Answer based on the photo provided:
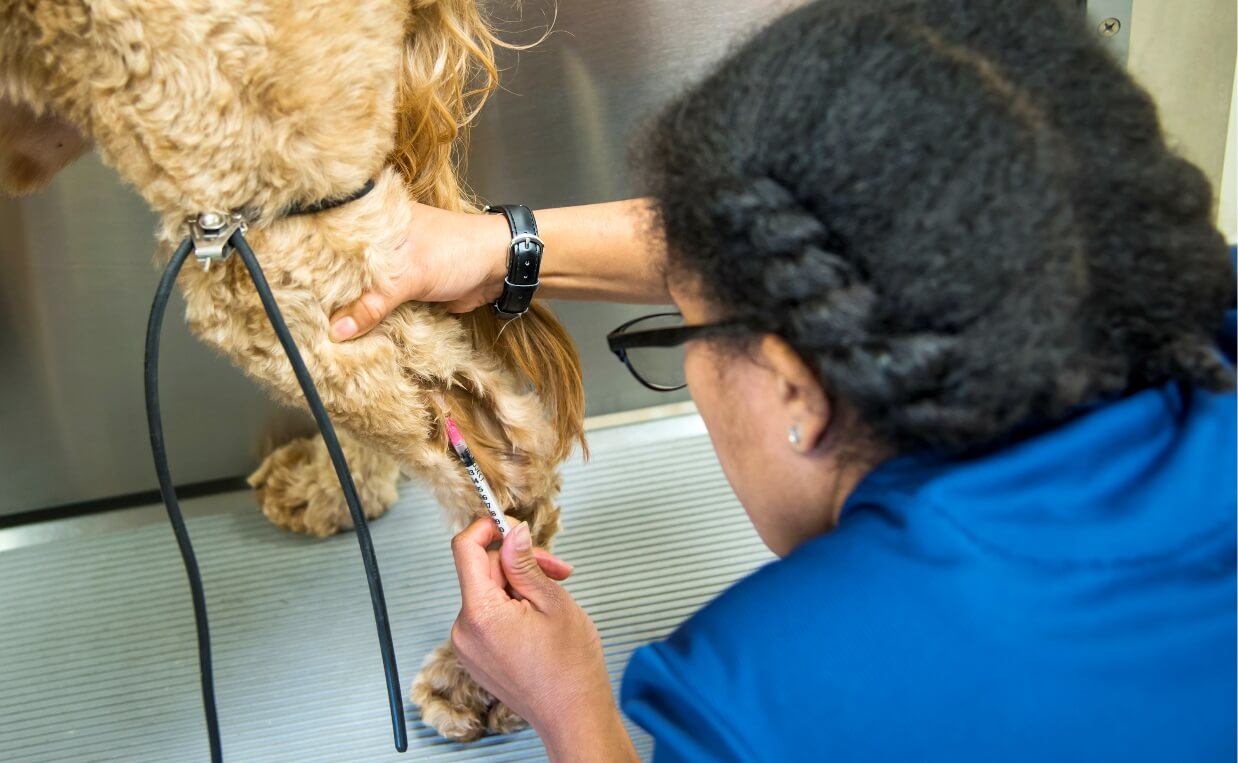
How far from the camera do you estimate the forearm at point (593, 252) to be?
952mm

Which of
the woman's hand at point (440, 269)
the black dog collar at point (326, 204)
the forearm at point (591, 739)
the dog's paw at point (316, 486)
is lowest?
the dog's paw at point (316, 486)

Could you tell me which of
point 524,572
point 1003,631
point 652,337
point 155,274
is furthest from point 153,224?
point 1003,631

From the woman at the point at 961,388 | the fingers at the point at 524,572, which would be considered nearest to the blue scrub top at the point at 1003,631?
the woman at the point at 961,388

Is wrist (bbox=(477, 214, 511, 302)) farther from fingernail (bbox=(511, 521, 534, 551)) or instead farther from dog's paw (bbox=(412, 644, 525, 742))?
dog's paw (bbox=(412, 644, 525, 742))

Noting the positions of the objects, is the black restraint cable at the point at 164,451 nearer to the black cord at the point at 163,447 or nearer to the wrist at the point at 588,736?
the black cord at the point at 163,447

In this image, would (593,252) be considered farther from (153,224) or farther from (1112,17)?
(1112,17)

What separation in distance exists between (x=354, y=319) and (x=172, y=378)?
0.66 metres

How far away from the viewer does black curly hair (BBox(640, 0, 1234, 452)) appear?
510 mm

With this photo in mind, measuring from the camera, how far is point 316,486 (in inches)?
51.0

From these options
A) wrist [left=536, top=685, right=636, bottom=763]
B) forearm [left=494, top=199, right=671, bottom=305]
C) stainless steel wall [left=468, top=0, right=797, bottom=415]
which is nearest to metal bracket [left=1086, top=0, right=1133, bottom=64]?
stainless steel wall [left=468, top=0, right=797, bottom=415]

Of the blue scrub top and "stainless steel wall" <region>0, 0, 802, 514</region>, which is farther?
"stainless steel wall" <region>0, 0, 802, 514</region>

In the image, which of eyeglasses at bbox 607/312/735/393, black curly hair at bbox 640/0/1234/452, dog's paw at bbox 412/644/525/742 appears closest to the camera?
black curly hair at bbox 640/0/1234/452

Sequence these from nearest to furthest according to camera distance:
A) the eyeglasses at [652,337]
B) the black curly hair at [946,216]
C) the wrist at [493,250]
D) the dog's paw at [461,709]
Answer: the black curly hair at [946,216] → the eyeglasses at [652,337] → the wrist at [493,250] → the dog's paw at [461,709]

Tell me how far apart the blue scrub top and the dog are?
1.34 feet
